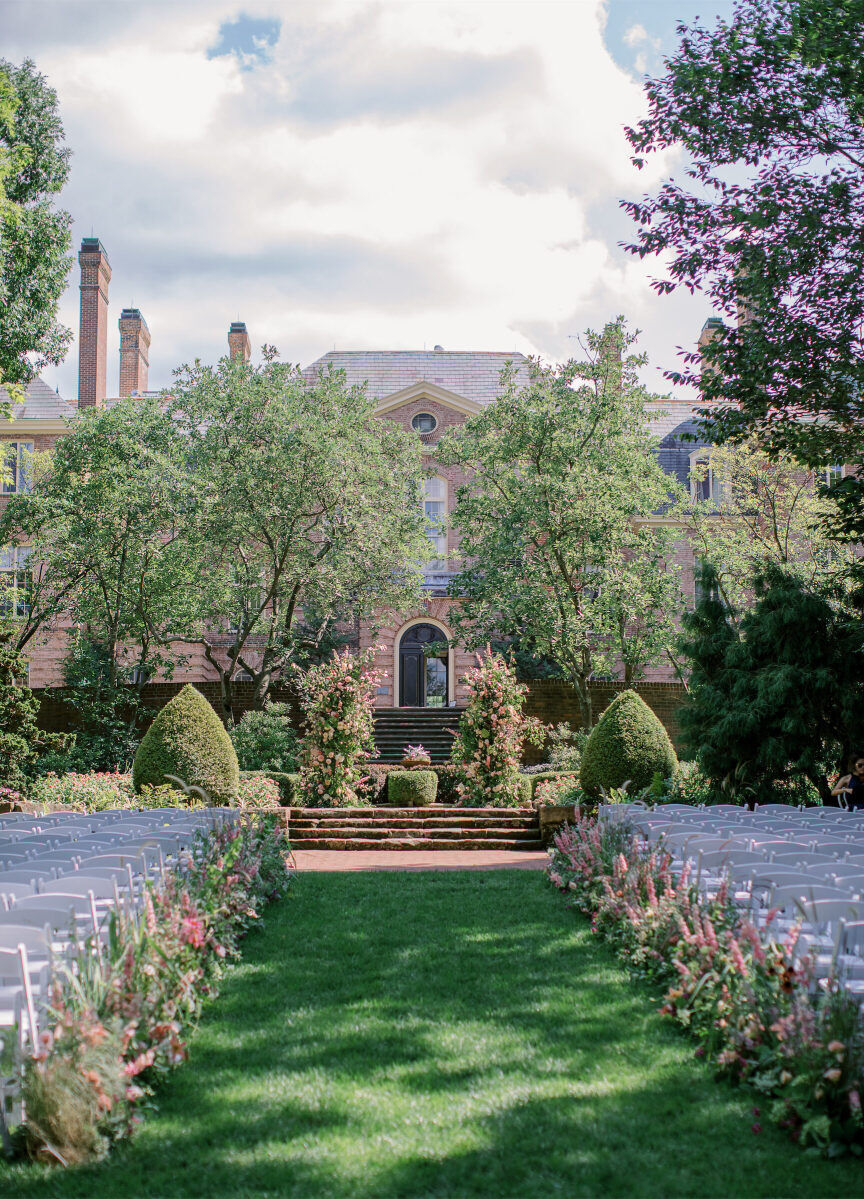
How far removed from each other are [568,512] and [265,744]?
314 inches

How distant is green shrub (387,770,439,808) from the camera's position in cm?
1812

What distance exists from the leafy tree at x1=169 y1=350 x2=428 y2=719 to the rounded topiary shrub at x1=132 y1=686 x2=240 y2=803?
6.02 meters

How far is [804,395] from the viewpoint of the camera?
12.2 m

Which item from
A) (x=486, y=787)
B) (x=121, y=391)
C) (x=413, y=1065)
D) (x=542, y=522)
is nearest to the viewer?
(x=413, y=1065)

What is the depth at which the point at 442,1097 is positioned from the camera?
4773mm

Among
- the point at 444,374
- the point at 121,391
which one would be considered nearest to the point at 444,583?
the point at 444,374

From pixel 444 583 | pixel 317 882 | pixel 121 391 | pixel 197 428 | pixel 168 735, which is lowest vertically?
pixel 317 882

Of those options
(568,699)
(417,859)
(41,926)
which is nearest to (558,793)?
(417,859)

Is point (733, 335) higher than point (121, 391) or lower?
lower

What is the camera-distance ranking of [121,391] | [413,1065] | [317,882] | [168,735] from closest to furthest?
[413,1065]
[317,882]
[168,735]
[121,391]

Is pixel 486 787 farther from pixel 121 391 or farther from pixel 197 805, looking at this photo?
pixel 121 391

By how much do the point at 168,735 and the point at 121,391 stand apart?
22.9m

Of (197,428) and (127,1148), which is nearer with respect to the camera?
(127,1148)

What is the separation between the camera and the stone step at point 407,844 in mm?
15383
